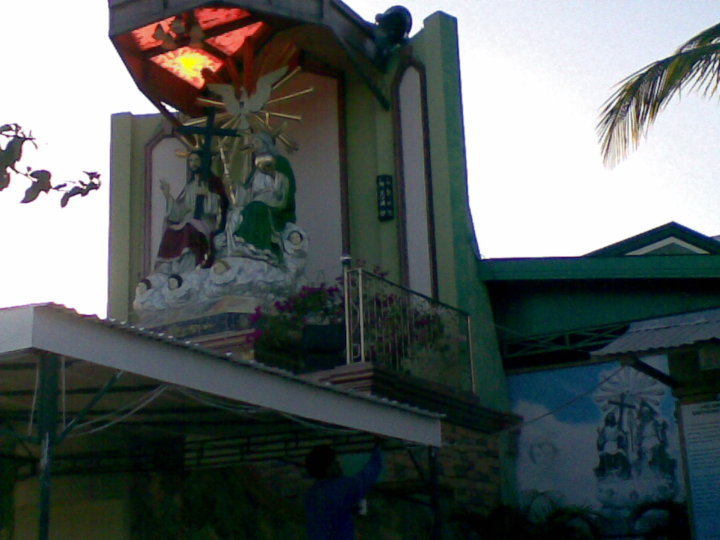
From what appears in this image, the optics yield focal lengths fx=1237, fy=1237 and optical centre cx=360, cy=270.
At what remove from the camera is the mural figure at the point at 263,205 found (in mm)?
14594

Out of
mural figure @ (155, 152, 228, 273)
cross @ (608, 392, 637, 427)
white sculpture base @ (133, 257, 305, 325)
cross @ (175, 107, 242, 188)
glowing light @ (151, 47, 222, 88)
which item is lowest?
cross @ (608, 392, 637, 427)

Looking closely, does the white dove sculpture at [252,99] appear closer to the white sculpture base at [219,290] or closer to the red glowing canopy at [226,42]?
the red glowing canopy at [226,42]

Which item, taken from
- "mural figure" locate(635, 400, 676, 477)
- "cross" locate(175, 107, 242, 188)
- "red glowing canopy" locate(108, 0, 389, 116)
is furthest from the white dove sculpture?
"mural figure" locate(635, 400, 676, 477)

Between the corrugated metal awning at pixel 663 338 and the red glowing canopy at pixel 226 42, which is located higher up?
the red glowing canopy at pixel 226 42

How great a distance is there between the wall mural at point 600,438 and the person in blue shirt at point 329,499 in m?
6.19

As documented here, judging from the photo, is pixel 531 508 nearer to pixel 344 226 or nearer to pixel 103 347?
pixel 344 226

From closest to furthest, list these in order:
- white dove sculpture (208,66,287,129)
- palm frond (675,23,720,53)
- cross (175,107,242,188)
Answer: palm frond (675,23,720,53)
cross (175,107,242,188)
white dove sculpture (208,66,287,129)

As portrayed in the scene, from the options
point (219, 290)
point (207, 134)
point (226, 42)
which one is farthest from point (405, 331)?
point (226, 42)

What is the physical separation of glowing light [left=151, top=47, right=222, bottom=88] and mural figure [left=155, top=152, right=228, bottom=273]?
3.58 ft

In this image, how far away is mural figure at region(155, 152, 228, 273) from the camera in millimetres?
15008

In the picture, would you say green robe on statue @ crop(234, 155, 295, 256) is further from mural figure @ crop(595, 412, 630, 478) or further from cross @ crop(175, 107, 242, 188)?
mural figure @ crop(595, 412, 630, 478)

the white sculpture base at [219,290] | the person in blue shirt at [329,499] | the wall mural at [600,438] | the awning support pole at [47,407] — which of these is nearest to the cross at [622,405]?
the wall mural at [600,438]

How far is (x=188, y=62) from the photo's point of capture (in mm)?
15844

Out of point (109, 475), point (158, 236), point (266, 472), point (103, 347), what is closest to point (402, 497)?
point (266, 472)
